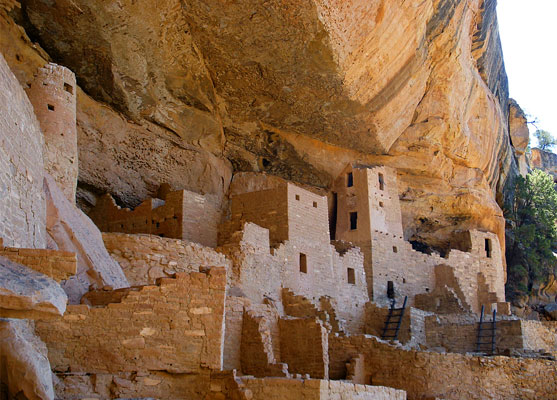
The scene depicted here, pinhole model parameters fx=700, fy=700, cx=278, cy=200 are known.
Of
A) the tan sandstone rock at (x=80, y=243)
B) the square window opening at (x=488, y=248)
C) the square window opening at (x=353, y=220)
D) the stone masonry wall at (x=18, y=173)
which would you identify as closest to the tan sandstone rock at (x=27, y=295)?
the stone masonry wall at (x=18, y=173)

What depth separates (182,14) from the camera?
17625 millimetres

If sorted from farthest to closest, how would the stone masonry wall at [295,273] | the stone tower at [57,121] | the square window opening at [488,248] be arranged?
the square window opening at [488,248]
the stone masonry wall at [295,273]
the stone tower at [57,121]

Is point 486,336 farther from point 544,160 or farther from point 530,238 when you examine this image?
point 544,160

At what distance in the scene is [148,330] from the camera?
30.3 feet

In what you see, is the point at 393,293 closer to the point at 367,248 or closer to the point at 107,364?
the point at 367,248

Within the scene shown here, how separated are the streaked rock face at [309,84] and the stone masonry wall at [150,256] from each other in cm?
539

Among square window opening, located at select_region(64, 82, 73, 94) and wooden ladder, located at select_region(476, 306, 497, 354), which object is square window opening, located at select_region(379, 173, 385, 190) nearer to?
wooden ladder, located at select_region(476, 306, 497, 354)

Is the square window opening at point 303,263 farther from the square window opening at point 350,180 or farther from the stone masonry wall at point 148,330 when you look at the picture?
the stone masonry wall at point 148,330

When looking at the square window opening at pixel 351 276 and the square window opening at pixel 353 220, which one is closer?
the square window opening at pixel 351 276

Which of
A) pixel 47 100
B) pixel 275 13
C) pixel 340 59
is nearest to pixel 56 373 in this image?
pixel 47 100

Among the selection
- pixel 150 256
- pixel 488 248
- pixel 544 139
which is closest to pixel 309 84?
pixel 150 256

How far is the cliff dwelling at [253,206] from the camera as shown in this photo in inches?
366

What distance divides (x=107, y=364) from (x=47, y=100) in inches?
272

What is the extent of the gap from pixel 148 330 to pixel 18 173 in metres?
3.34
